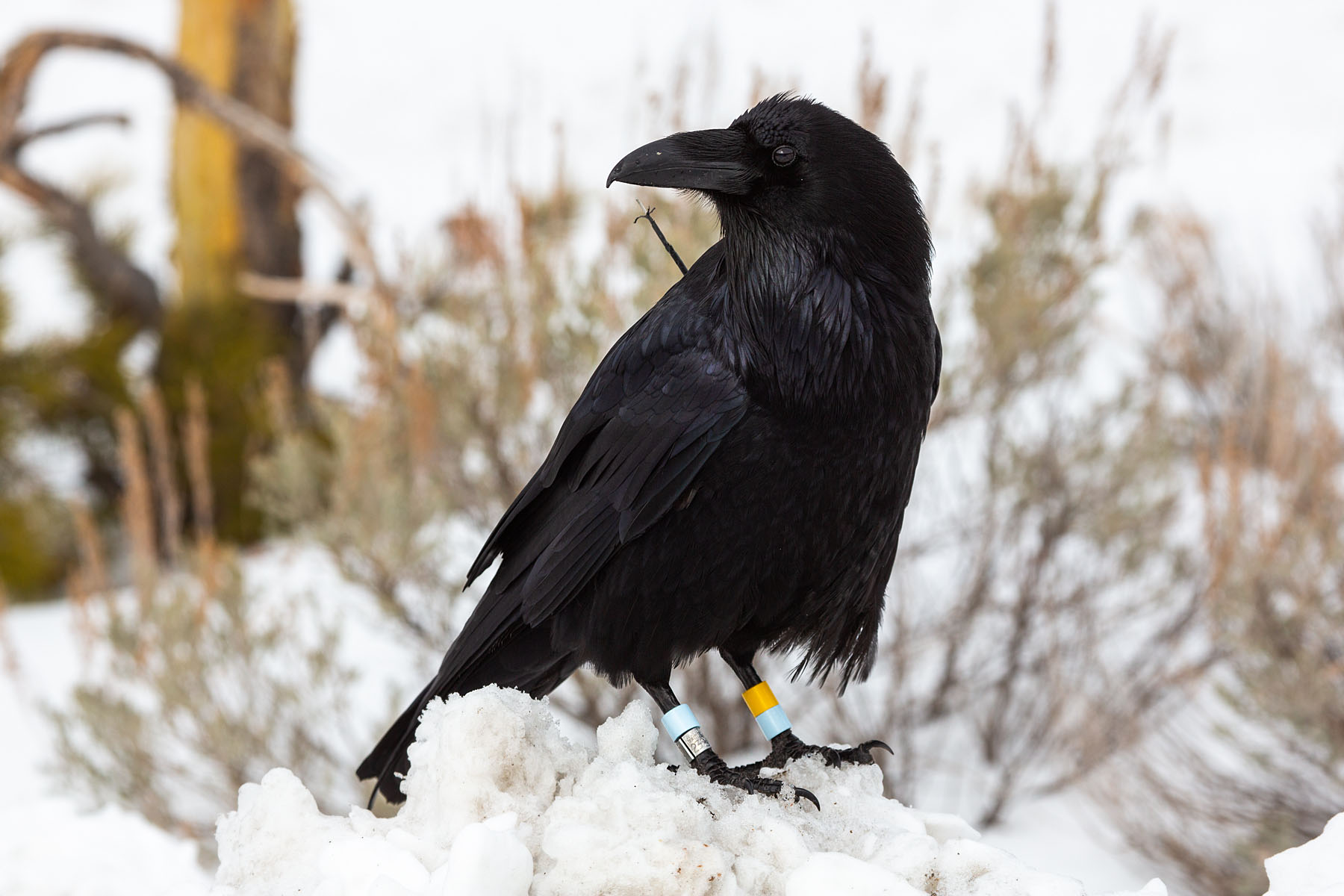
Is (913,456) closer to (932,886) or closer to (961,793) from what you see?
(932,886)

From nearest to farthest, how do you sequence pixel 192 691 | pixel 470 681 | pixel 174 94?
pixel 470 681, pixel 192 691, pixel 174 94

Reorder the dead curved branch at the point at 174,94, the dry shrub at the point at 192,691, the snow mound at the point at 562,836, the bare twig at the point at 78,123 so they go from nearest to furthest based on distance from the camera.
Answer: the snow mound at the point at 562,836
the dry shrub at the point at 192,691
the dead curved branch at the point at 174,94
the bare twig at the point at 78,123

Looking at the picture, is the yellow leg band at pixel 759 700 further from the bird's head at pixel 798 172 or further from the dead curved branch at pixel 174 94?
the dead curved branch at pixel 174 94

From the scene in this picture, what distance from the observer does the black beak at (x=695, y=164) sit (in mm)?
1679

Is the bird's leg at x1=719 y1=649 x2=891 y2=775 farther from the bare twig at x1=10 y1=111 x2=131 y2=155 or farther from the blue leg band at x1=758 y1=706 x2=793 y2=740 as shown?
the bare twig at x1=10 y1=111 x2=131 y2=155

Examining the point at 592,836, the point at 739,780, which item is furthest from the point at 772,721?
the point at 592,836

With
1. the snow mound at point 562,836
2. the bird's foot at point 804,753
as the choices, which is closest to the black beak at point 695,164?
the snow mound at point 562,836

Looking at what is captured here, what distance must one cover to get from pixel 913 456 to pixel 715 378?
0.34 metres

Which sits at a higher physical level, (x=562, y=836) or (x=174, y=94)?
(x=174, y=94)

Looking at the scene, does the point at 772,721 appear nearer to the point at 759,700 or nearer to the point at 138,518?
the point at 759,700

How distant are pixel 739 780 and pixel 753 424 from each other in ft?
1.75

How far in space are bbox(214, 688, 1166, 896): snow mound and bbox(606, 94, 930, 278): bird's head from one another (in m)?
0.76

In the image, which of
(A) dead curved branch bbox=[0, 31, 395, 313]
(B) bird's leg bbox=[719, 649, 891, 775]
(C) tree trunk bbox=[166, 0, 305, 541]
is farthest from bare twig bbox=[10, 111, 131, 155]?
(B) bird's leg bbox=[719, 649, 891, 775]

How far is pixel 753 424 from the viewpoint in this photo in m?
1.73
